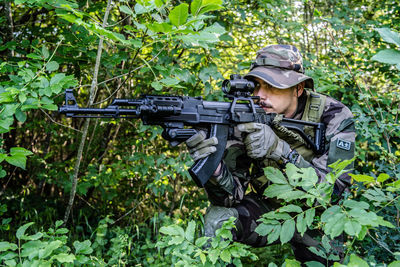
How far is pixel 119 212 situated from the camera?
170 inches

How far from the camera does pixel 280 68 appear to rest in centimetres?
291

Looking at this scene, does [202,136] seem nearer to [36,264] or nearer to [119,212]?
[36,264]

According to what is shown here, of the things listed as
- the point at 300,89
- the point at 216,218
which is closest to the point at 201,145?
the point at 216,218

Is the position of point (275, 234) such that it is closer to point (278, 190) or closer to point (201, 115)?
point (278, 190)

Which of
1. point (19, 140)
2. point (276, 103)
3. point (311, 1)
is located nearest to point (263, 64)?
point (276, 103)

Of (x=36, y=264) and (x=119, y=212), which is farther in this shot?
(x=119, y=212)

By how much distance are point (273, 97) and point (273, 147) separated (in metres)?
0.52

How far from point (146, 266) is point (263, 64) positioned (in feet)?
6.77

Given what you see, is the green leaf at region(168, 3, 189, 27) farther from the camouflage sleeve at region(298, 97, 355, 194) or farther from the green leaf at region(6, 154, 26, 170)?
the camouflage sleeve at region(298, 97, 355, 194)

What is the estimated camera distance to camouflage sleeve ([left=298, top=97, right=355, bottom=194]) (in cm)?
263

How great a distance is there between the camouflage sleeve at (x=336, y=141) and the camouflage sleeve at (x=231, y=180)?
555 mm

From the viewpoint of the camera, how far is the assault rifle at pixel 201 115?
212cm

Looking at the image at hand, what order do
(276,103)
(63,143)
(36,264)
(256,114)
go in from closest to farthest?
(36,264)
(256,114)
(276,103)
(63,143)

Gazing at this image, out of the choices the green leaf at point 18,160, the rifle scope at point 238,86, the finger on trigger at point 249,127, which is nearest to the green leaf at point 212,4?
the rifle scope at point 238,86
